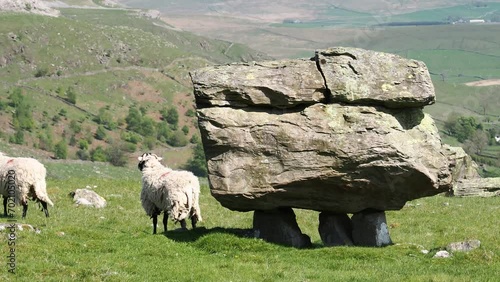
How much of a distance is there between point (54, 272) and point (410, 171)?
12087 mm

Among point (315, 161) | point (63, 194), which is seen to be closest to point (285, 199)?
point (315, 161)

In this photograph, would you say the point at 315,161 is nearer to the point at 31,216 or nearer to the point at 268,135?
the point at 268,135

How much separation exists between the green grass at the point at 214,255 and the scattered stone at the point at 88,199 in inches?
72.6

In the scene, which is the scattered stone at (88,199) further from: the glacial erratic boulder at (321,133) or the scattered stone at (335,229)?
the scattered stone at (335,229)

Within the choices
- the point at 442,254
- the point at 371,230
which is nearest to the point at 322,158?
the point at 371,230

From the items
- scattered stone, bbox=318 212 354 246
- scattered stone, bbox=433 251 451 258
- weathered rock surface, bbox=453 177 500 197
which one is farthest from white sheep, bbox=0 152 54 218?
weathered rock surface, bbox=453 177 500 197

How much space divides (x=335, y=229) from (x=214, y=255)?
5.33 meters

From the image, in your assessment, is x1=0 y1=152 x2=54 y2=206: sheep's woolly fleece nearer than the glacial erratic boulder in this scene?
No

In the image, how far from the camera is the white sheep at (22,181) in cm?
3062

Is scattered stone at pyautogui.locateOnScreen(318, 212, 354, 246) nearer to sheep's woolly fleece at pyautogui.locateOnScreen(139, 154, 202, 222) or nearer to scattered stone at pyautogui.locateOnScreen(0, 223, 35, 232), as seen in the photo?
sheep's woolly fleece at pyautogui.locateOnScreen(139, 154, 202, 222)

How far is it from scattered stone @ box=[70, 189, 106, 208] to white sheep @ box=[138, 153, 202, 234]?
7152 mm

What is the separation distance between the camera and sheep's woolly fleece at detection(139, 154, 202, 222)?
94.2ft

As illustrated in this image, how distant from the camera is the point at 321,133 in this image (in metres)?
26.5

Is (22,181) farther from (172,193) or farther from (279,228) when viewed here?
(279,228)
